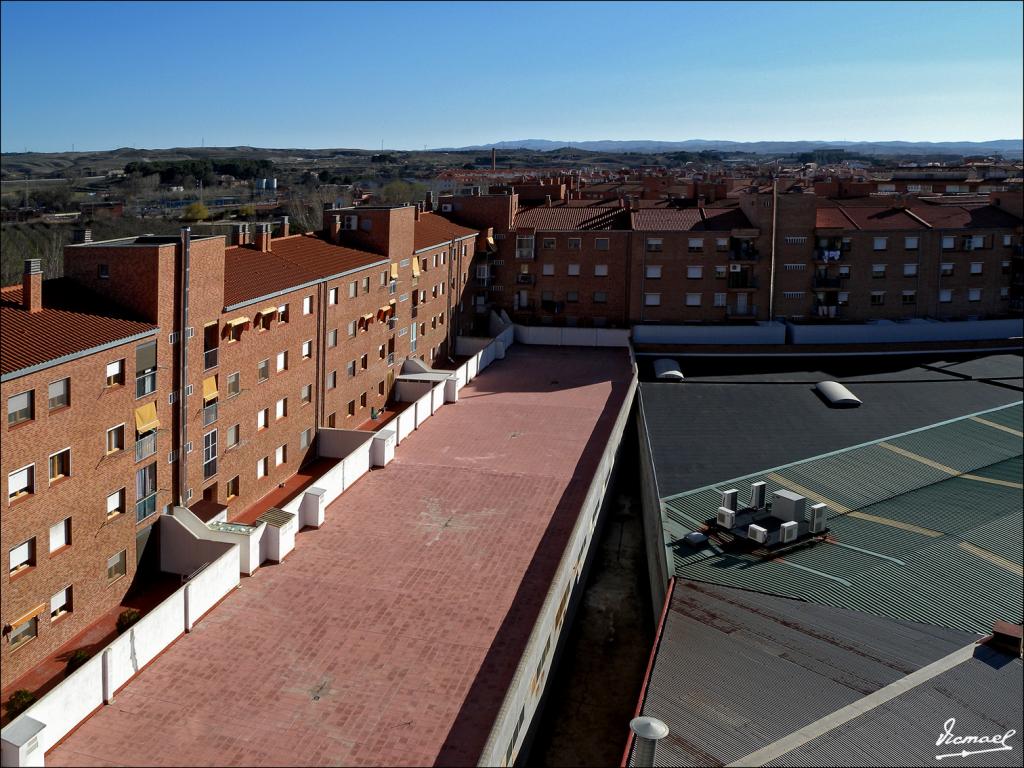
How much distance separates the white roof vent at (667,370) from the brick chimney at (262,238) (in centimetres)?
1856

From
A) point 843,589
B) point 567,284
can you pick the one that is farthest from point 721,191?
point 843,589

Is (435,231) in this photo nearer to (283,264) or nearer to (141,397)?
(283,264)

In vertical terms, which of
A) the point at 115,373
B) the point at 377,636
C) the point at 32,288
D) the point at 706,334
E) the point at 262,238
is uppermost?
the point at 262,238

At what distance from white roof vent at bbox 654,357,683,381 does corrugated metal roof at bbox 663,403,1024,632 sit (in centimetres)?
1237

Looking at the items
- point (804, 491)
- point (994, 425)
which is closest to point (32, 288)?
point (804, 491)

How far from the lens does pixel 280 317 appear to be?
3002cm

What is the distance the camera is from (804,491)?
1048 inches

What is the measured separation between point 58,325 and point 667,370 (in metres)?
28.5

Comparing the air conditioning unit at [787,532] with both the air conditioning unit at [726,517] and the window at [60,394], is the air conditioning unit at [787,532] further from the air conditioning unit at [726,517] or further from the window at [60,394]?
the window at [60,394]

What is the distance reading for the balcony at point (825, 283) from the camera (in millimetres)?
52406

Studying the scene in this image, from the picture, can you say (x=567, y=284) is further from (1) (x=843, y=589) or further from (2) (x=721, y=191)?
(1) (x=843, y=589)

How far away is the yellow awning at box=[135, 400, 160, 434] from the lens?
72.7 ft

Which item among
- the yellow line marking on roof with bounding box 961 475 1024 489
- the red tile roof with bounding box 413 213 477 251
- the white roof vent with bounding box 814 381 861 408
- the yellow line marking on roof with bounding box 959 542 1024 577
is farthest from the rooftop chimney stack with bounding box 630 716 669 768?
the red tile roof with bounding box 413 213 477 251

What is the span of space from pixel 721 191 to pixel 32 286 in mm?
55221
